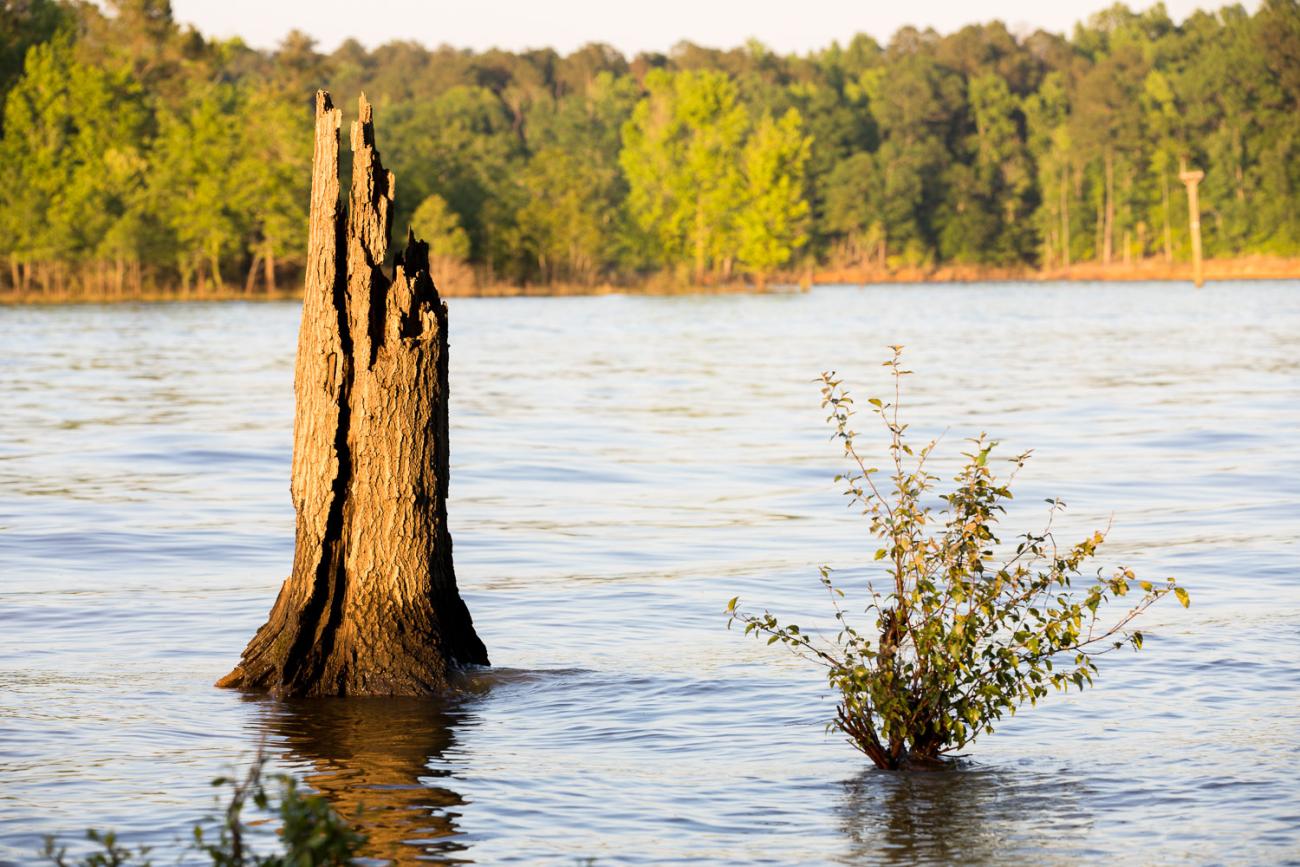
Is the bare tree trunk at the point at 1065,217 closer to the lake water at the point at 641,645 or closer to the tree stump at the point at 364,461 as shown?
the lake water at the point at 641,645

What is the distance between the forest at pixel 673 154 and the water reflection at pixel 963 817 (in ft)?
299

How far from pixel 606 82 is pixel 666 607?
169873 mm

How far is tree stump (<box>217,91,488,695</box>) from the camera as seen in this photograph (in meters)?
10.2

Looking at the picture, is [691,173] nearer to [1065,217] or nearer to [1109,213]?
[1065,217]

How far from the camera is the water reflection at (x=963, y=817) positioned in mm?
7621

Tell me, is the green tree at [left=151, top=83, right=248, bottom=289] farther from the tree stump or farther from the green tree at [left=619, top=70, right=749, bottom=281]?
the tree stump

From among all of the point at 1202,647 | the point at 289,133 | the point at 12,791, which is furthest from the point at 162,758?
the point at 289,133

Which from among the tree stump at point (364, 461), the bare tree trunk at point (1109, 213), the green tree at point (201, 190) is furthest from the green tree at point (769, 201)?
the tree stump at point (364, 461)

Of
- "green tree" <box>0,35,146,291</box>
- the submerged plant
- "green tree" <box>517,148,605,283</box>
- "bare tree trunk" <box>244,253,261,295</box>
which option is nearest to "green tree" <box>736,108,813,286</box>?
"green tree" <box>517,148,605,283</box>

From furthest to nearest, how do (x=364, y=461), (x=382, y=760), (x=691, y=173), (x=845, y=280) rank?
(x=845, y=280), (x=691, y=173), (x=364, y=461), (x=382, y=760)

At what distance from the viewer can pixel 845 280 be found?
511ft

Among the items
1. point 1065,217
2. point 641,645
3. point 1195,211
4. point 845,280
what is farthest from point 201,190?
point 641,645

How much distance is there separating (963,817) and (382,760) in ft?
9.18

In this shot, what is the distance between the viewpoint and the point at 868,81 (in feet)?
571
